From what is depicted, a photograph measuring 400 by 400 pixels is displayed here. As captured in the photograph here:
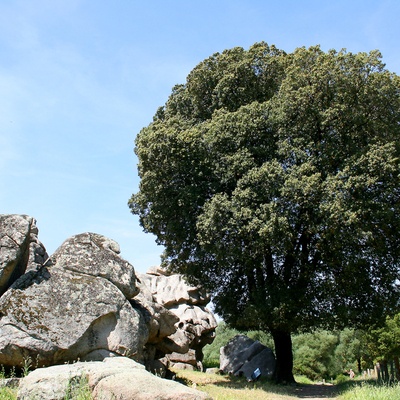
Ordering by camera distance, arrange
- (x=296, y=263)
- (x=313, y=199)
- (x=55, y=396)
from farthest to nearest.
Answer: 1. (x=296, y=263)
2. (x=313, y=199)
3. (x=55, y=396)

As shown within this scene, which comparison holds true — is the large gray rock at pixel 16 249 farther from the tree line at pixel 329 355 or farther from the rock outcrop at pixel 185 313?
the tree line at pixel 329 355

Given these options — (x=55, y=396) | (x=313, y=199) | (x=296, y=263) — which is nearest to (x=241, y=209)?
(x=313, y=199)

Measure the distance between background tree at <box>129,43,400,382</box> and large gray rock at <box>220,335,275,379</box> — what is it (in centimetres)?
395

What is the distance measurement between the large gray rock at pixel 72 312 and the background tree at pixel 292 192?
217 inches

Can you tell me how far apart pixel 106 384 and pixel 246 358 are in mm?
21324

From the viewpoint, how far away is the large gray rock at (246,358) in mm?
25941

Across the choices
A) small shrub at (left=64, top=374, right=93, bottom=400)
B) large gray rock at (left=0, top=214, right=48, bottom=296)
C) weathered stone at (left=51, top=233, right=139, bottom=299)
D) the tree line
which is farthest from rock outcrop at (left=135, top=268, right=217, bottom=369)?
small shrub at (left=64, top=374, right=93, bottom=400)

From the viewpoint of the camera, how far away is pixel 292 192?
58.9 feet

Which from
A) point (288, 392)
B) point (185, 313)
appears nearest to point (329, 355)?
point (185, 313)

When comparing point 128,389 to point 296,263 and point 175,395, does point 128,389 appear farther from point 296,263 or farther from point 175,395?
point 296,263

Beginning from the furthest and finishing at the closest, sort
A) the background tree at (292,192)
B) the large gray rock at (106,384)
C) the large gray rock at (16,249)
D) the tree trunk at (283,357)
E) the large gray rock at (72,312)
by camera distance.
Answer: the tree trunk at (283,357) → the background tree at (292,192) → the large gray rock at (16,249) → the large gray rock at (72,312) → the large gray rock at (106,384)

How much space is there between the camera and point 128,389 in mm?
7242

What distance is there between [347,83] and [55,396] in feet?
53.8

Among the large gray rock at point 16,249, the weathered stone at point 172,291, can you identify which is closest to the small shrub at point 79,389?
the large gray rock at point 16,249
